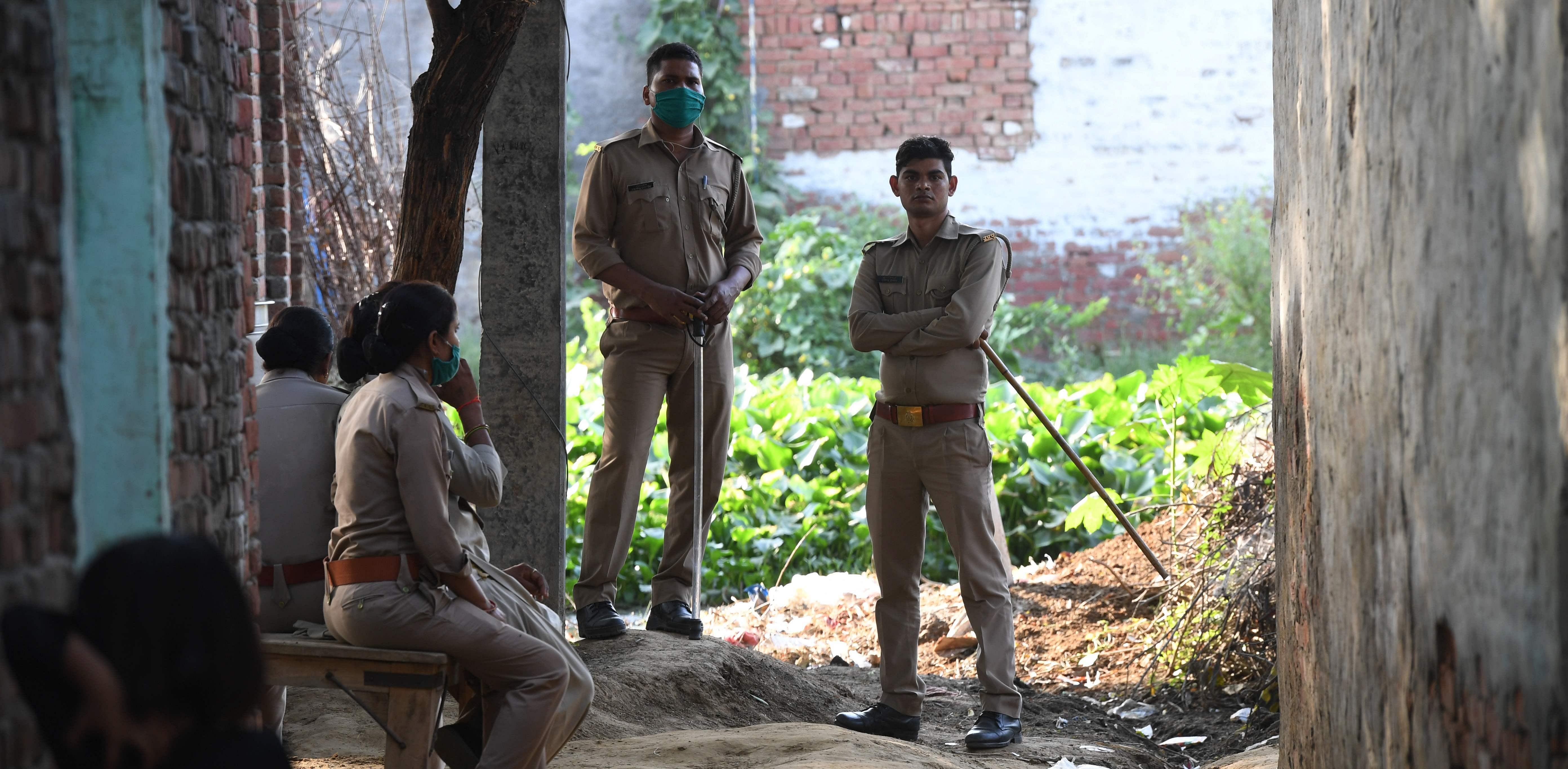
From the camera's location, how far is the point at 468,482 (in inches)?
149

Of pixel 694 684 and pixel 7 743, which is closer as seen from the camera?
pixel 7 743

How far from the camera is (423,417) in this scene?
3.48 meters

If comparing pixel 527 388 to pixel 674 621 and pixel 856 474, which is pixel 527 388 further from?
pixel 856 474

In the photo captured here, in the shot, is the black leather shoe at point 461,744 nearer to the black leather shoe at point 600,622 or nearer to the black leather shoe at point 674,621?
the black leather shoe at point 600,622

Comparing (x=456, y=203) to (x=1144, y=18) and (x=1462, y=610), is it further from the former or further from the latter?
(x=1144, y=18)

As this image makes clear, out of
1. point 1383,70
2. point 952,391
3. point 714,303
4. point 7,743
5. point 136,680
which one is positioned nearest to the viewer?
point 136,680

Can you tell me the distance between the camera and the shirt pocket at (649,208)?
5285 mm

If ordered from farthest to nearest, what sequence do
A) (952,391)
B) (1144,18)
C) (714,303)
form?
(1144,18)
(714,303)
(952,391)

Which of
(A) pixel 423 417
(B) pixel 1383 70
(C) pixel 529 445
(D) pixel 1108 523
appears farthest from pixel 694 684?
(D) pixel 1108 523

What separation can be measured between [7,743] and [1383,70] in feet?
7.72

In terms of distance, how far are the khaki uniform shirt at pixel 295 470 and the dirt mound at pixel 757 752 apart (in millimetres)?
1074

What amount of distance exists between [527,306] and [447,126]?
100cm

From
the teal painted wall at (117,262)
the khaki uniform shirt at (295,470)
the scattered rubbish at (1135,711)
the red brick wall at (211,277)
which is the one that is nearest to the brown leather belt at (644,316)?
the khaki uniform shirt at (295,470)

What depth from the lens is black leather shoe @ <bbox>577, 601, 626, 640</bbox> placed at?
203 inches
